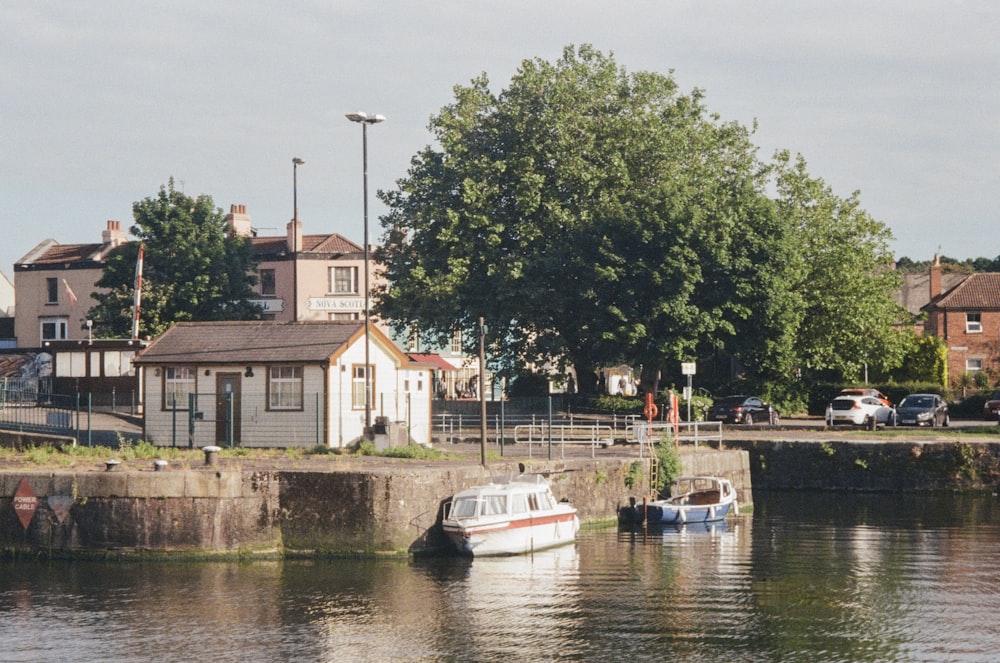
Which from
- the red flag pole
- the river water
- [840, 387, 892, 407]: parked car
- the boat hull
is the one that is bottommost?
the river water

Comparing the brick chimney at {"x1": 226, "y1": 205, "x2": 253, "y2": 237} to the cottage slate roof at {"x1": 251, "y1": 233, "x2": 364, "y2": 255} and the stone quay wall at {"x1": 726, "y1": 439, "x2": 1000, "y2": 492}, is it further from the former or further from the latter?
the stone quay wall at {"x1": 726, "y1": 439, "x2": 1000, "y2": 492}

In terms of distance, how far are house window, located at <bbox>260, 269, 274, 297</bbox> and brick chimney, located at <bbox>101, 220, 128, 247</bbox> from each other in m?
11.4

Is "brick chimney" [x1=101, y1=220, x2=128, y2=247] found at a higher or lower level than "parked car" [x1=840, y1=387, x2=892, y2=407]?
higher

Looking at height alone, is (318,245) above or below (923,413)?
above

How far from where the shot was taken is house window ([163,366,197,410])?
140 ft

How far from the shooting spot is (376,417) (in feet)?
139

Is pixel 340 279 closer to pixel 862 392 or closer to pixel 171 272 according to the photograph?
pixel 171 272

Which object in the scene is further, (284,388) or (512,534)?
(284,388)

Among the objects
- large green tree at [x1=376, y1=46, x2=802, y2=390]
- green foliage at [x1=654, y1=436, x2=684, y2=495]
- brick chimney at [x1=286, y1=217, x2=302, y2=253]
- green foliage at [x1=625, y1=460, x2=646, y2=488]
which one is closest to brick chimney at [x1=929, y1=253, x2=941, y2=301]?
large green tree at [x1=376, y1=46, x2=802, y2=390]

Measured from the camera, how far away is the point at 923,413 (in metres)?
62.1

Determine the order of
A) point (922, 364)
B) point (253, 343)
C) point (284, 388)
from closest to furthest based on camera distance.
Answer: point (284, 388) < point (253, 343) < point (922, 364)

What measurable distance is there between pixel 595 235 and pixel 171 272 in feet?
87.7

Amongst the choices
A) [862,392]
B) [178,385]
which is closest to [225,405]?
[178,385]

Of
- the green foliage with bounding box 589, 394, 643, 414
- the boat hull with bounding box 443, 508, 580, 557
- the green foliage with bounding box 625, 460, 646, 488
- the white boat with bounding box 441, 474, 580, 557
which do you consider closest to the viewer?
the boat hull with bounding box 443, 508, 580, 557
